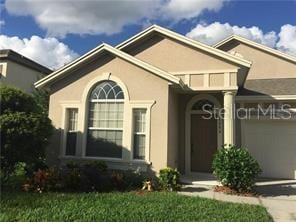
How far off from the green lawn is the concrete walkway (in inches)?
20.6

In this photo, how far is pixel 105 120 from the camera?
10.9 metres

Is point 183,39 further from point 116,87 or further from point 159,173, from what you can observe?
point 159,173

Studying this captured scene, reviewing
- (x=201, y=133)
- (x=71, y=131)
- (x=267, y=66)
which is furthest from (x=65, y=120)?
(x=267, y=66)

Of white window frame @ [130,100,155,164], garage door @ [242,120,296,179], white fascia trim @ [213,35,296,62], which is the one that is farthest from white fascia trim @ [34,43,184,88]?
white fascia trim @ [213,35,296,62]

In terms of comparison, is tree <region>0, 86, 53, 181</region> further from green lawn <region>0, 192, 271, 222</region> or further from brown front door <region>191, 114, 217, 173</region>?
brown front door <region>191, 114, 217, 173</region>

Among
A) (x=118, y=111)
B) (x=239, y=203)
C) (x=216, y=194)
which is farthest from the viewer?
(x=118, y=111)

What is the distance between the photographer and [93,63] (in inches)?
441

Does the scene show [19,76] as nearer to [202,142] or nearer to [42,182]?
[202,142]

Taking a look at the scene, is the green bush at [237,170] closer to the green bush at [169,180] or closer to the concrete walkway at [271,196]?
the concrete walkway at [271,196]

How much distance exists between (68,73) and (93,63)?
0.99 metres

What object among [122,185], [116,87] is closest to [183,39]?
[116,87]

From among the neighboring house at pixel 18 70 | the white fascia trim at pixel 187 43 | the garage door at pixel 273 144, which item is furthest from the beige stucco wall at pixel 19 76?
the garage door at pixel 273 144

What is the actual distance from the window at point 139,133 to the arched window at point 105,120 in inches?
20.0

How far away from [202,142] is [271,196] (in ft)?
12.1
